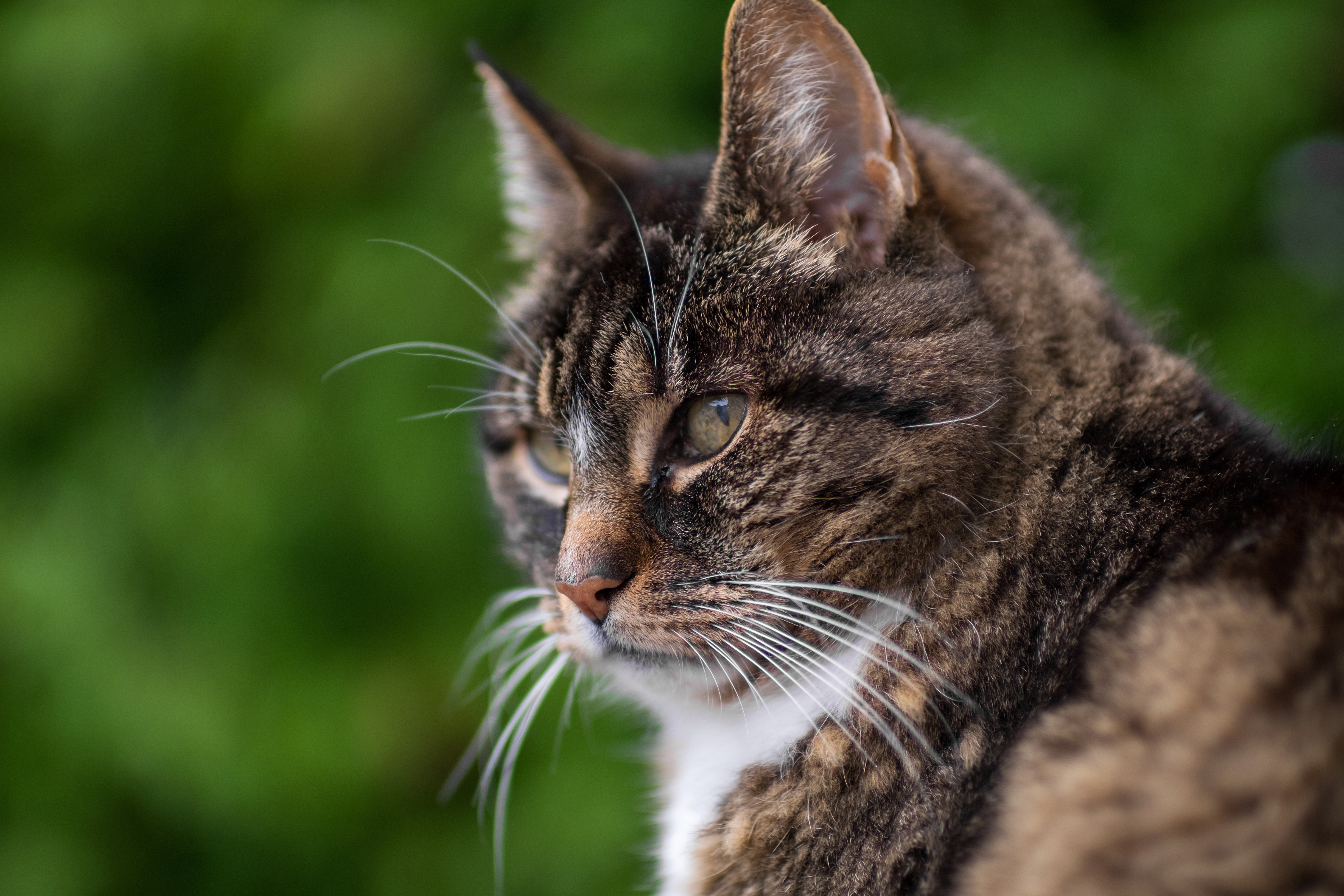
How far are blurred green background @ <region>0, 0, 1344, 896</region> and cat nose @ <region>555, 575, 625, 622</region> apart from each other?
0.52m

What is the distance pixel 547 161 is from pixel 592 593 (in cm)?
65

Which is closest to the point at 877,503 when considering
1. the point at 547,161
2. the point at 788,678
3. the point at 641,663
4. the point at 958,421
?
the point at 958,421

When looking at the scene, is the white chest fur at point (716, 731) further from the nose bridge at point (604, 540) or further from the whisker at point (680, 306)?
the whisker at point (680, 306)

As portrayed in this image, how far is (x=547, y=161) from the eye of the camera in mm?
1424

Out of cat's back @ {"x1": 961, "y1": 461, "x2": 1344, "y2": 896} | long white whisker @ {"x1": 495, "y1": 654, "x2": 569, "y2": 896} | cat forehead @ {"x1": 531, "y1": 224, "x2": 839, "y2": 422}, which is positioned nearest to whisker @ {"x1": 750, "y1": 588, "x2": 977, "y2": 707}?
cat's back @ {"x1": 961, "y1": 461, "x2": 1344, "y2": 896}

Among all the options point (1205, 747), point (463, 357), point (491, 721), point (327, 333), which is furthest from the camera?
point (327, 333)

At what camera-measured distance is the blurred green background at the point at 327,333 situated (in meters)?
1.73

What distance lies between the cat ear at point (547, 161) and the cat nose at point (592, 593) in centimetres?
53

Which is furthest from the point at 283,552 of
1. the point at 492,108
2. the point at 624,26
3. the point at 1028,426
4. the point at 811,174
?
the point at 1028,426

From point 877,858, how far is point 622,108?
1.36m

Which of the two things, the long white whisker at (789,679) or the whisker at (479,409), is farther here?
the whisker at (479,409)

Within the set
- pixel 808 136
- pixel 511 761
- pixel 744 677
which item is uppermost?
pixel 808 136

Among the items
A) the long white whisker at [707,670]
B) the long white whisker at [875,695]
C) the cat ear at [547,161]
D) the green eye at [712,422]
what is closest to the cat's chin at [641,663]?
the long white whisker at [707,670]

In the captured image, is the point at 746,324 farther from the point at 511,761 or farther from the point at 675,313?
the point at 511,761
